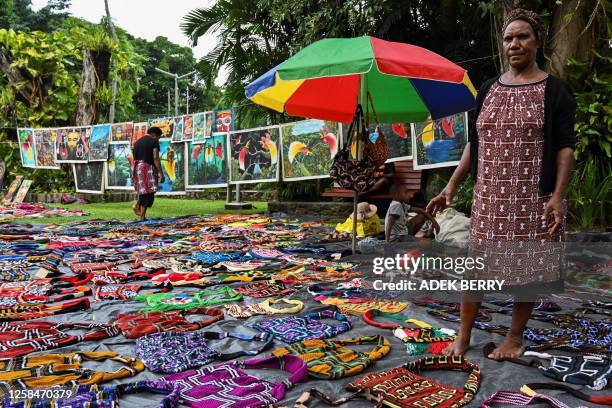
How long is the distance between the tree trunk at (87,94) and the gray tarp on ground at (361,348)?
1241 centimetres

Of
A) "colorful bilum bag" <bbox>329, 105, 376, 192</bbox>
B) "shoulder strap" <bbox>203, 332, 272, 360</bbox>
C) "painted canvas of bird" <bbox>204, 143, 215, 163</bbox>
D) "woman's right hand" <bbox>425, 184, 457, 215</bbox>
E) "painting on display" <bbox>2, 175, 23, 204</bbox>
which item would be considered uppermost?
"painted canvas of bird" <bbox>204, 143, 215, 163</bbox>

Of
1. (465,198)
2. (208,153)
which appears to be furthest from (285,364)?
(208,153)

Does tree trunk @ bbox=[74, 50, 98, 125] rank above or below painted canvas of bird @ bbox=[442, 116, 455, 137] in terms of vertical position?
above

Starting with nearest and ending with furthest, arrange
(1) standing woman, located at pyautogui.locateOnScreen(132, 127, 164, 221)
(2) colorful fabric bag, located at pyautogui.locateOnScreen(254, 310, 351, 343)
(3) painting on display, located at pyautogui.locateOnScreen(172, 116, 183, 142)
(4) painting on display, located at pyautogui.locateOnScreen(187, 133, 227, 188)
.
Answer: (2) colorful fabric bag, located at pyautogui.locateOnScreen(254, 310, 351, 343), (1) standing woman, located at pyautogui.locateOnScreen(132, 127, 164, 221), (4) painting on display, located at pyautogui.locateOnScreen(187, 133, 227, 188), (3) painting on display, located at pyautogui.locateOnScreen(172, 116, 183, 142)

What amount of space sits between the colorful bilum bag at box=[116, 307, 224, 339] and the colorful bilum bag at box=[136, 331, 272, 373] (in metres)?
0.10

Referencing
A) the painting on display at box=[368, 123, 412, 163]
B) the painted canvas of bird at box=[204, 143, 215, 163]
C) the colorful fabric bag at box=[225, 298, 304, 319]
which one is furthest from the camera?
the painted canvas of bird at box=[204, 143, 215, 163]

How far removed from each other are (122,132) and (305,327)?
11235 mm

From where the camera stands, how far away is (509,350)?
2559 mm

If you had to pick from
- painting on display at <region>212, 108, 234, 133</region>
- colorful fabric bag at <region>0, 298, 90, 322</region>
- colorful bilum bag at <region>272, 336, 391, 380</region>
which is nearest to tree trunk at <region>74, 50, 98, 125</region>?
painting on display at <region>212, 108, 234, 133</region>

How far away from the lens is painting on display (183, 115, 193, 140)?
11.9m

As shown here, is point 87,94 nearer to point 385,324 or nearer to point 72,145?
point 72,145

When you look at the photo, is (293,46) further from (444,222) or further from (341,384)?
(341,384)

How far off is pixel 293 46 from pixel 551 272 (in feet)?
29.7

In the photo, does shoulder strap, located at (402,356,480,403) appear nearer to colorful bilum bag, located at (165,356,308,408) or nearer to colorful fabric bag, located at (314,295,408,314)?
colorful bilum bag, located at (165,356,308,408)
